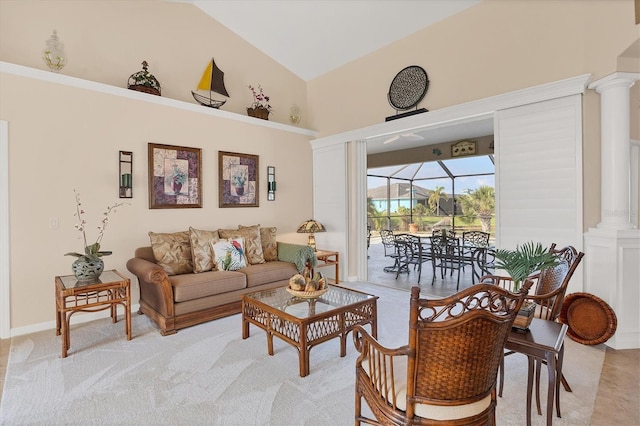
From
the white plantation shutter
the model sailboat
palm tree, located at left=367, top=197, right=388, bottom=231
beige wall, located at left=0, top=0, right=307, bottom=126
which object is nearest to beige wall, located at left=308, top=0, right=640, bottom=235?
the white plantation shutter

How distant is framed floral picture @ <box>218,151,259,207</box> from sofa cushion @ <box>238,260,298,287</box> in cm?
119

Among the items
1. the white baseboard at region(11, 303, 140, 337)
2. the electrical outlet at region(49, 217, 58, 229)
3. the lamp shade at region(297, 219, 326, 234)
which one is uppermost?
the electrical outlet at region(49, 217, 58, 229)

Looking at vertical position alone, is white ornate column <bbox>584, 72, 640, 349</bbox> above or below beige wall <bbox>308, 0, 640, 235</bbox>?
below

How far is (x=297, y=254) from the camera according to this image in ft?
15.1

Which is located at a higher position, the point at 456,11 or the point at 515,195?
the point at 456,11

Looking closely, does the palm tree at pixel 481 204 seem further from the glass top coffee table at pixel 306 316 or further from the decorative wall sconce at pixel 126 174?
the decorative wall sconce at pixel 126 174

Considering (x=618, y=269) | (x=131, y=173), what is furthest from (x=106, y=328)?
(x=618, y=269)

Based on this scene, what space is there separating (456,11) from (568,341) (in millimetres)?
4048

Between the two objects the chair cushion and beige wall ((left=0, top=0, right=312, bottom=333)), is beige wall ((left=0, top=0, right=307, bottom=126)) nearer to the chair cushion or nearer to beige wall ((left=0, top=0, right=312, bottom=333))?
beige wall ((left=0, top=0, right=312, bottom=333))

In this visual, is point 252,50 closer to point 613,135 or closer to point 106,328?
point 106,328

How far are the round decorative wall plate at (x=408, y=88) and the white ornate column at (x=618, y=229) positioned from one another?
6.53 ft

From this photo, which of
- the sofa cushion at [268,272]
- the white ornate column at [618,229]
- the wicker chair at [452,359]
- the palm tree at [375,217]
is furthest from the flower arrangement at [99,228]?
the palm tree at [375,217]

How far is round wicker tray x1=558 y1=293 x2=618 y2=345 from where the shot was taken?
2.90m

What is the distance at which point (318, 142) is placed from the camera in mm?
5891
